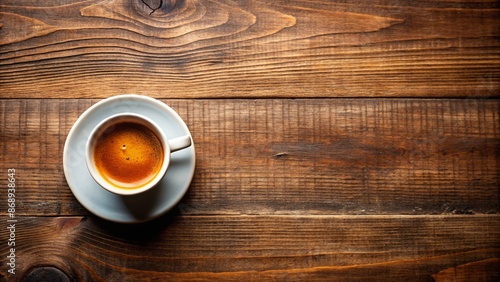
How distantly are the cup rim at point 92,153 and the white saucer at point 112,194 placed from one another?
4 centimetres

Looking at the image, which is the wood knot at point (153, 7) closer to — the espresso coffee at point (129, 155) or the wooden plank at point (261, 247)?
the espresso coffee at point (129, 155)

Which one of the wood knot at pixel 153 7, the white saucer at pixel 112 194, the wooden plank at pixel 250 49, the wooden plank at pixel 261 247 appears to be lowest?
Result: the wooden plank at pixel 261 247

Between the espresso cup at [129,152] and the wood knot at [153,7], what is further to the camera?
the wood knot at [153,7]

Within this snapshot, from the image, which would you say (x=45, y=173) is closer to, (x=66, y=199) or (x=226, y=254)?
(x=66, y=199)

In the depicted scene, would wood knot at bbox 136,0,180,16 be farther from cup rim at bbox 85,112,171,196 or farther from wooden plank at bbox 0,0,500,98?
cup rim at bbox 85,112,171,196

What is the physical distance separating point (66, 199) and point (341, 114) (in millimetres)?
550

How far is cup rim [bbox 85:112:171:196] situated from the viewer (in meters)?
0.87

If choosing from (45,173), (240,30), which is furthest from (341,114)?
(45,173)

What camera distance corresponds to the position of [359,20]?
3.25 feet

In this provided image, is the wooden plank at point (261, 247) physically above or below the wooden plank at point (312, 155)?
below

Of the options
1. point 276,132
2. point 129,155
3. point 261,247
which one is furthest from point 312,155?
point 129,155

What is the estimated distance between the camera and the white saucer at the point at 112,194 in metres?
0.91

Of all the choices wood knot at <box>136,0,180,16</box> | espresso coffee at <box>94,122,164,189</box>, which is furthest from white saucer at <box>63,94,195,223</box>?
wood knot at <box>136,0,180,16</box>

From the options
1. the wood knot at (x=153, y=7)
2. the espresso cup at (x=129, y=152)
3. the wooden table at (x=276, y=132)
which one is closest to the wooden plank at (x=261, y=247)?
the wooden table at (x=276, y=132)
